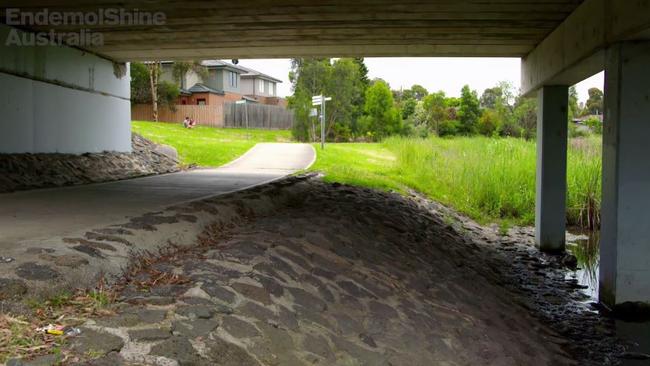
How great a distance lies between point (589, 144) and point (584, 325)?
13.3m

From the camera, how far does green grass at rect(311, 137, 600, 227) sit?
16.5 meters

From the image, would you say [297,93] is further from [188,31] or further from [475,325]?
[475,325]

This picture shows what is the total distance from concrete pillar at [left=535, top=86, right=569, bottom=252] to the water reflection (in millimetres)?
650

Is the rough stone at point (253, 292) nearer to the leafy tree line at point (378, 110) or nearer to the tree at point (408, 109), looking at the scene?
the leafy tree line at point (378, 110)

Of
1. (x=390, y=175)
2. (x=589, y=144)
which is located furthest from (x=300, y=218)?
(x=589, y=144)

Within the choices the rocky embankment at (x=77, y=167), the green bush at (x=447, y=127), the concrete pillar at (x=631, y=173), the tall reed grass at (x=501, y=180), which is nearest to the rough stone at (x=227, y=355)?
the concrete pillar at (x=631, y=173)

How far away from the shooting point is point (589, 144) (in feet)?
65.1

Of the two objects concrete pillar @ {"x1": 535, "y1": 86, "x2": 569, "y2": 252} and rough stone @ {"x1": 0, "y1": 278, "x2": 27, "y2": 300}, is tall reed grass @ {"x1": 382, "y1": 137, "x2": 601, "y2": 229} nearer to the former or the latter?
concrete pillar @ {"x1": 535, "y1": 86, "x2": 569, "y2": 252}

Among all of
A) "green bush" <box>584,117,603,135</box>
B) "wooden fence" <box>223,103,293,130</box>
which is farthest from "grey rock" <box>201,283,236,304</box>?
"wooden fence" <box>223,103,293,130</box>

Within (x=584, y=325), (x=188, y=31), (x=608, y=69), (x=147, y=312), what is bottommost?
(x=584, y=325)

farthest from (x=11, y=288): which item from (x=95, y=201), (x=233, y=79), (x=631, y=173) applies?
(x=233, y=79)

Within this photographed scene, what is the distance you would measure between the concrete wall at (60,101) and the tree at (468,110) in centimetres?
3755

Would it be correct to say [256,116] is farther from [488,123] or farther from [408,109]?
[488,123]

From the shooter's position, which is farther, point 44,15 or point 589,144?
point 589,144
